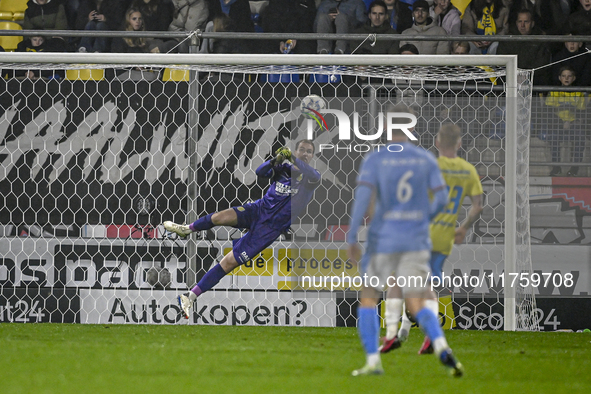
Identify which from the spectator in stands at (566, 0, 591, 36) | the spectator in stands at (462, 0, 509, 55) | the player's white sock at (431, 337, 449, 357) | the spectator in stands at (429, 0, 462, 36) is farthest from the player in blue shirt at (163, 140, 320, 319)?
the spectator in stands at (566, 0, 591, 36)

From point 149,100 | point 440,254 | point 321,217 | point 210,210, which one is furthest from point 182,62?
point 440,254

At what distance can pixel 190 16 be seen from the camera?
983 centimetres

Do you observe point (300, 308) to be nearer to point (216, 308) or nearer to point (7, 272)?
point (216, 308)

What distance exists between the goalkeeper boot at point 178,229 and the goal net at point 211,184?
132mm

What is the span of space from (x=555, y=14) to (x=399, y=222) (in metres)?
7.14

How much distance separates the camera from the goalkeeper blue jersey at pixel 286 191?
22.0 feet

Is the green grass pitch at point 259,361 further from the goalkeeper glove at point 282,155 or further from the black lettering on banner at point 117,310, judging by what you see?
the goalkeeper glove at point 282,155

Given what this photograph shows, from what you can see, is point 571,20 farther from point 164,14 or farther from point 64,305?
point 64,305

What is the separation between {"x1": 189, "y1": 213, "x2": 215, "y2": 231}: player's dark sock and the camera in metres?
6.61

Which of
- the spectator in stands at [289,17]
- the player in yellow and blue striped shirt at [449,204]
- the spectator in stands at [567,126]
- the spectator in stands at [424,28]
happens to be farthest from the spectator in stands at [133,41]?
the player in yellow and blue striped shirt at [449,204]

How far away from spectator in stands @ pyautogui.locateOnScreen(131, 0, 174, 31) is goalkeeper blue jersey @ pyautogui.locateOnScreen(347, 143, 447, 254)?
22.0 feet

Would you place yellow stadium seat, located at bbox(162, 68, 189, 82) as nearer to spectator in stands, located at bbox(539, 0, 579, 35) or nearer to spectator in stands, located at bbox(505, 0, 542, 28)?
spectator in stands, located at bbox(505, 0, 542, 28)

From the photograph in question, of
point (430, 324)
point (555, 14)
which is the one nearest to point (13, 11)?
point (555, 14)

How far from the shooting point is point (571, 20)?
9680 mm
